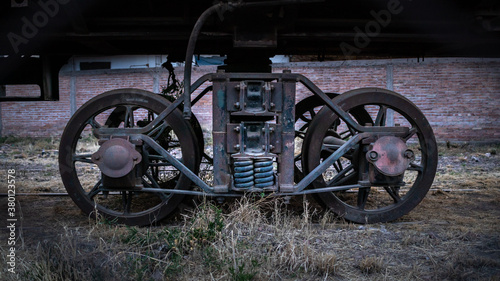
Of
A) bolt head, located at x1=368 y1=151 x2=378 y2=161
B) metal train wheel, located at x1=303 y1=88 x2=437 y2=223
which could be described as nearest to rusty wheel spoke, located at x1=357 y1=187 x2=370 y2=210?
metal train wheel, located at x1=303 y1=88 x2=437 y2=223

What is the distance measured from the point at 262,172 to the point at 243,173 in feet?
0.56

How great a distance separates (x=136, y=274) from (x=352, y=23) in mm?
3161

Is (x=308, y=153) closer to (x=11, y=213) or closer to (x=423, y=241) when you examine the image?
(x=423, y=241)

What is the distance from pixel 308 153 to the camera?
371 centimetres

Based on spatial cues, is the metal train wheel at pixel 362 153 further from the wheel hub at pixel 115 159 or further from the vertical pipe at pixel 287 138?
the wheel hub at pixel 115 159

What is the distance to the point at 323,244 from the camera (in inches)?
122

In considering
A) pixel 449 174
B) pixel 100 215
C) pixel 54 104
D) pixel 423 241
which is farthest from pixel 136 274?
pixel 54 104

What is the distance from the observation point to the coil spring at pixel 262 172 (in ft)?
11.0

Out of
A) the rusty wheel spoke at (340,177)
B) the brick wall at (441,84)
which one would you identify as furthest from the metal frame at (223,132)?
the brick wall at (441,84)

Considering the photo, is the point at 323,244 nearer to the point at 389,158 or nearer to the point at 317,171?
the point at 317,171

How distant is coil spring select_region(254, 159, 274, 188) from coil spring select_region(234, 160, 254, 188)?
0.05 m

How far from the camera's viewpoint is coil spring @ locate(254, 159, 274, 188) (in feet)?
11.0

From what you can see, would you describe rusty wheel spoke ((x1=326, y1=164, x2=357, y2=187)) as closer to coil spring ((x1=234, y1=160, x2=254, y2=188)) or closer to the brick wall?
coil spring ((x1=234, y1=160, x2=254, y2=188))

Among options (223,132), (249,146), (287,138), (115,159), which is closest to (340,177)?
(287,138)
